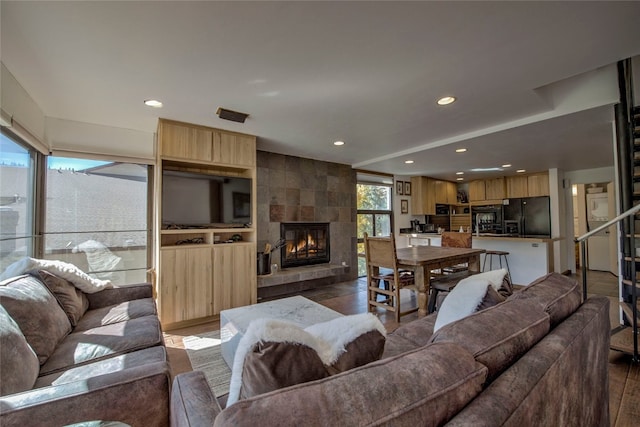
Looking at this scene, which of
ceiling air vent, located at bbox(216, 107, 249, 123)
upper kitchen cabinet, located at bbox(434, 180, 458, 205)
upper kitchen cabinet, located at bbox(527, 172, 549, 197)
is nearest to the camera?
ceiling air vent, located at bbox(216, 107, 249, 123)

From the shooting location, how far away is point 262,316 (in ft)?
7.54

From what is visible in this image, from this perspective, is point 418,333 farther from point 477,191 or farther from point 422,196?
point 477,191

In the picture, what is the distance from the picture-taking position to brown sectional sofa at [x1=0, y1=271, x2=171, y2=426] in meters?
1.02

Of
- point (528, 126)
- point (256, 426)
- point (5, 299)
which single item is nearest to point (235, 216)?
point (5, 299)

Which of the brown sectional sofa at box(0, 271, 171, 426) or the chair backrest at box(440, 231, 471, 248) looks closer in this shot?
the brown sectional sofa at box(0, 271, 171, 426)

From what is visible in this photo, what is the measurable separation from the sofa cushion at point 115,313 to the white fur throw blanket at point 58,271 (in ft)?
0.68

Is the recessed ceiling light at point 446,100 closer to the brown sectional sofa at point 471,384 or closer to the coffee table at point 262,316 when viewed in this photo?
the brown sectional sofa at point 471,384

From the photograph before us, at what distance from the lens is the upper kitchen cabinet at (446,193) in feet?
23.7

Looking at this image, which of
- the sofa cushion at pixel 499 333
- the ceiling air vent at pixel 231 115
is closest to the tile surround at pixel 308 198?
the ceiling air vent at pixel 231 115

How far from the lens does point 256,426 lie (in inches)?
20.1

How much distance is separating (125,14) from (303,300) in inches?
98.9

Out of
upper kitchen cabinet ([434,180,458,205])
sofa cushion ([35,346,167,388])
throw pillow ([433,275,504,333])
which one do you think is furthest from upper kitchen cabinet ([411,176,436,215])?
sofa cushion ([35,346,167,388])

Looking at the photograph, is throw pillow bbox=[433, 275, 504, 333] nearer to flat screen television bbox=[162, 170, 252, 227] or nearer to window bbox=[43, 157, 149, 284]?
flat screen television bbox=[162, 170, 252, 227]

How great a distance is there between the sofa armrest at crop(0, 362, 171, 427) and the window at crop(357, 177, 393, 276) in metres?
4.81
